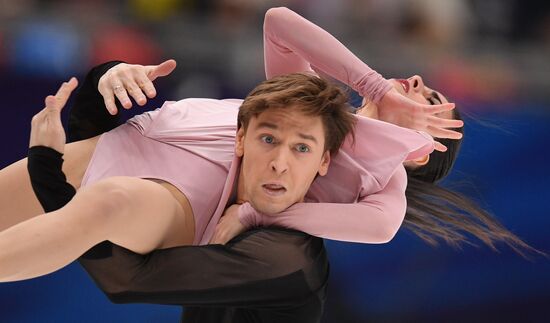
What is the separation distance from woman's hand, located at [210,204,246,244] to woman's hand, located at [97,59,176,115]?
403 millimetres

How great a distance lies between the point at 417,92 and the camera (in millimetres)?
3223

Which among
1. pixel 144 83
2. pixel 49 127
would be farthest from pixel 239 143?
pixel 49 127

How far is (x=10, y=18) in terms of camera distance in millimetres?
3771

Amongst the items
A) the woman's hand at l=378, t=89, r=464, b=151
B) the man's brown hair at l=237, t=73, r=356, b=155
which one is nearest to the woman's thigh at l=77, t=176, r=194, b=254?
the man's brown hair at l=237, t=73, r=356, b=155

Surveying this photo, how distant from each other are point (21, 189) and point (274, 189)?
0.85 meters

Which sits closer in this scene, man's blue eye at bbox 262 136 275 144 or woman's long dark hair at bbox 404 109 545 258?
man's blue eye at bbox 262 136 275 144

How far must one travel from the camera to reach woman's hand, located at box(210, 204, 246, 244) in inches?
104

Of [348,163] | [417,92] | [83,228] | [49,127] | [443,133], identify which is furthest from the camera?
[417,92]

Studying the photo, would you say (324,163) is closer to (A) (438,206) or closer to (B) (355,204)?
(B) (355,204)

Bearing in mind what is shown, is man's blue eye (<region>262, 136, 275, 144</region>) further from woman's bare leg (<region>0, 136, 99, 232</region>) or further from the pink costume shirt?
woman's bare leg (<region>0, 136, 99, 232</region>)

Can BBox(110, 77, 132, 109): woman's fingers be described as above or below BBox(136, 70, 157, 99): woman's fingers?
below

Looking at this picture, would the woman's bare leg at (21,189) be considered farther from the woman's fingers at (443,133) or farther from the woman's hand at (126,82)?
the woman's fingers at (443,133)

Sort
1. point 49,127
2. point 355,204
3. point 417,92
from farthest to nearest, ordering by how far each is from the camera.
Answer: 1. point 417,92
2. point 355,204
3. point 49,127

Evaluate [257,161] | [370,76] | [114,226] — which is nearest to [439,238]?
[370,76]
